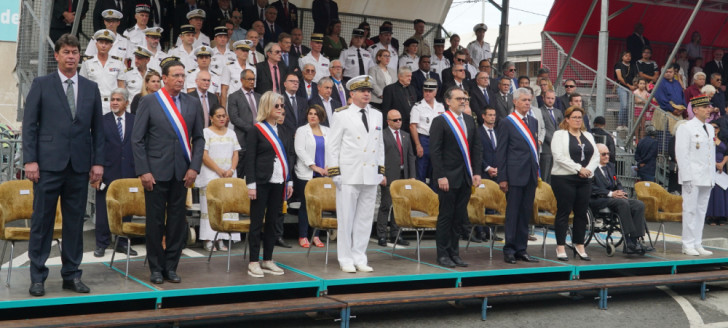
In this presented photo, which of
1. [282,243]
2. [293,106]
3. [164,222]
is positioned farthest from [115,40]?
[164,222]

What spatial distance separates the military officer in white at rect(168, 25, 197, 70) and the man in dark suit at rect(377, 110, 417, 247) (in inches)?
104

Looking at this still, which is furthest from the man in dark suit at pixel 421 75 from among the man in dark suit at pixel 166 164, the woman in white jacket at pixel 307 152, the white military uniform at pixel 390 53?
the man in dark suit at pixel 166 164

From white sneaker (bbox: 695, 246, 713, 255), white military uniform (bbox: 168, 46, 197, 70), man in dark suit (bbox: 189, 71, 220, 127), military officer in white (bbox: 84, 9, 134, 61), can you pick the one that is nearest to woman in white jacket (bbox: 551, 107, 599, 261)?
white sneaker (bbox: 695, 246, 713, 255)

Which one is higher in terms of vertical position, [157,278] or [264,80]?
[264,80]

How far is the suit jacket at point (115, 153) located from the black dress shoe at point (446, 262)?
11.4ft

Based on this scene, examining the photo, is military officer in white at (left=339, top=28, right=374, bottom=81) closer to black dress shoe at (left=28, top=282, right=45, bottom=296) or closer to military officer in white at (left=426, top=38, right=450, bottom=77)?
military officer in white at (left=426, top=38, right=450, bottom=77)

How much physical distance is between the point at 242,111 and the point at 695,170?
5.50 meters

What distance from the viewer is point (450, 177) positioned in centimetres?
778

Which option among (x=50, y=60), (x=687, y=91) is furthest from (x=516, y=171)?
(x=687, y=91)

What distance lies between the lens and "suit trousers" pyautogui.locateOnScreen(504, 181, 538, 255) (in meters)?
8.16

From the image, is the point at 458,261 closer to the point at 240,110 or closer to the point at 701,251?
the point at 240,110

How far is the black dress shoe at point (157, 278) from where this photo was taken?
20.4ft

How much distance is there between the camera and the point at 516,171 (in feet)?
26.7

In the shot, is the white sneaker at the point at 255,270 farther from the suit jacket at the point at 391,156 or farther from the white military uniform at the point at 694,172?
the white military uniform at the point at 694,172
